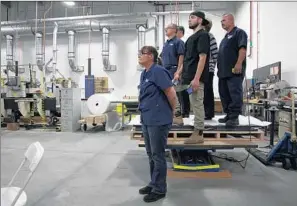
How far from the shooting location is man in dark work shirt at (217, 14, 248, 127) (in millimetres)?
3699

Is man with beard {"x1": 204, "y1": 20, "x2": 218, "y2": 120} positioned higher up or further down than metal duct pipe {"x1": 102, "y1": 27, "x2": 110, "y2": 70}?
further down

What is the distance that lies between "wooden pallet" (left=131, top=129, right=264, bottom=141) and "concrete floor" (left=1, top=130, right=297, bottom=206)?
502 mm

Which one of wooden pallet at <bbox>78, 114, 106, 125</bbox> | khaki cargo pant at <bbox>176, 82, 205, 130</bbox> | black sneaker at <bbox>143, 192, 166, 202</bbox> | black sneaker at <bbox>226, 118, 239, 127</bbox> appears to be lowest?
black sneaker at <bbox>143, 192, 166, 202</bbox>

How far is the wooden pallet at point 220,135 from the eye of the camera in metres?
3.82

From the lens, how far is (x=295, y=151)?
158 inches

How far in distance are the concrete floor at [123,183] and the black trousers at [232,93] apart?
2.85ft

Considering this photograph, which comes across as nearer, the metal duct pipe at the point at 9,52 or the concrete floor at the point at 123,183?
the concrete floor at the point at 123,183

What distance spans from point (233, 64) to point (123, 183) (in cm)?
215

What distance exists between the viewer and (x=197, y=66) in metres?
3.46

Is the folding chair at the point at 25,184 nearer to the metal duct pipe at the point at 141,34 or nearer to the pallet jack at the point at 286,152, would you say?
the pallet jack at the point at 286,152

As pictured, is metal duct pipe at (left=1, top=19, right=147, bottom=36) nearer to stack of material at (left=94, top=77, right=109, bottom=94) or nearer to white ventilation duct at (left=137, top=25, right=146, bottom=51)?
white ventilation duct at (left=137, top=25, right=146, bottom=51)

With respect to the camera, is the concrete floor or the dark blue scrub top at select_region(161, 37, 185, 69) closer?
the concrete floor

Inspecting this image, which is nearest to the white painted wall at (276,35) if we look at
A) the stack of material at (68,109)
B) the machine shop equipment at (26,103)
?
the stack of material at (68,109)

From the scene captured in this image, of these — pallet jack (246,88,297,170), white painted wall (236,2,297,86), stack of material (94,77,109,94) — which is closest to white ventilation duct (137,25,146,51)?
stack of material (94,77,109,94)
